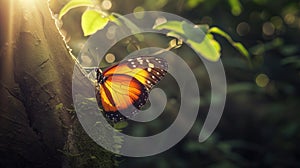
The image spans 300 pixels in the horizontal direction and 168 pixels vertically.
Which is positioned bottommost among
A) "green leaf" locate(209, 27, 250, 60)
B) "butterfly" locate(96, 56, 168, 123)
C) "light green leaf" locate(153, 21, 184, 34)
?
"butterfly" locate(96, 56, 168, 123)

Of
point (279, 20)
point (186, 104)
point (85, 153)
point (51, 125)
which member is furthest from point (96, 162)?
point (279, 20)

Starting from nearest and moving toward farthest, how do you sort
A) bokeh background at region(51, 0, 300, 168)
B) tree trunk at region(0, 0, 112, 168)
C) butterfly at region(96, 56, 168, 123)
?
tree trunk at region(0, 0, 112, 168) < butterfly at region(96, 56, 168, 123) < bokeh background at region(51, 0, 300, 168)

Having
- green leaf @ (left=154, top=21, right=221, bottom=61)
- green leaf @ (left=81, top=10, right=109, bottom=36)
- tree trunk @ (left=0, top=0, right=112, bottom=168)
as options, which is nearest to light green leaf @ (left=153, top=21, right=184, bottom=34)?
green leaf @ (left=154, top=21, right=221, bottom=61)

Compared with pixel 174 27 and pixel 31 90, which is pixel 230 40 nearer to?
pixel 174 27

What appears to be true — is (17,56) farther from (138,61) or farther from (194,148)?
(194,148)

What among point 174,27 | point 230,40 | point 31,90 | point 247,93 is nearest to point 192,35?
point 174,27

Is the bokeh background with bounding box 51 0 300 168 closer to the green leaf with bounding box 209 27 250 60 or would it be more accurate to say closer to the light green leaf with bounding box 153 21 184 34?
the green leaf with bounding box 209 27 250 60
